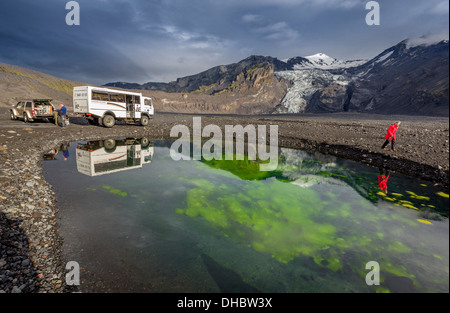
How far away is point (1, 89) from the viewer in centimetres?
5459

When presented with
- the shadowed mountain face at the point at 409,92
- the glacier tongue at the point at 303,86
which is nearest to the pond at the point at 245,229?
the shadowed mountain face at the point at 409,92

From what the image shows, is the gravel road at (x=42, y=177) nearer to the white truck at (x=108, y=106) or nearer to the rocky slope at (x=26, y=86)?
the white truck at (x=108, y=106)

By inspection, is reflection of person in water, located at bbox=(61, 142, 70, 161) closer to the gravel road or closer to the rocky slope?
the gravel road

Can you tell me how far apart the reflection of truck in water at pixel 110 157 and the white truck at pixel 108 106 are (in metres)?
4.73

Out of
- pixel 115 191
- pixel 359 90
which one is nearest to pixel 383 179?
pixel 115 191

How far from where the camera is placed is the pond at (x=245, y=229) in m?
4.32

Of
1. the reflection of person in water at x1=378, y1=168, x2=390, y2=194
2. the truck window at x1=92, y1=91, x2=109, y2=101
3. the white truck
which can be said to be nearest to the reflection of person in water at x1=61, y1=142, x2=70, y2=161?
the white truck

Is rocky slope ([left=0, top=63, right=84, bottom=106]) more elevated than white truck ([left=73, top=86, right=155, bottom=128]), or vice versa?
rocky slope ([left=0, top=63, right=84, bottom=106])

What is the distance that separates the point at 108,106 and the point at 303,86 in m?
171

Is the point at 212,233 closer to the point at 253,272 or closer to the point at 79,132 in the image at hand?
the point at 253,272

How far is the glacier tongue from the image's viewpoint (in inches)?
5808

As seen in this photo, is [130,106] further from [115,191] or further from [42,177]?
[115,191]

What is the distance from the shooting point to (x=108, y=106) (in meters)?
20.6

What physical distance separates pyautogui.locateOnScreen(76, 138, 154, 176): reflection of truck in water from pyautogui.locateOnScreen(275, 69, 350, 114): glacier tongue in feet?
469
